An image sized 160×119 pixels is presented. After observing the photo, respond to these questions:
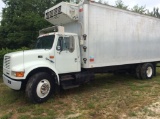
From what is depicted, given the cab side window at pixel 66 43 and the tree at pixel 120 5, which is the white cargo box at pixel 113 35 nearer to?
the cab side window at pixel 66 43

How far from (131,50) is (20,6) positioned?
16137 millimetres

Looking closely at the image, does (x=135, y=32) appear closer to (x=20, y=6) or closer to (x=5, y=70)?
(x=5, y=70)

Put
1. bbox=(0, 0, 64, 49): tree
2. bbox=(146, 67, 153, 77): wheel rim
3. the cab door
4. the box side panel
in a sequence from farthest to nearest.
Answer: bbox=(0, 0, 64, 49): tree → bbox=(146, 67, 153, 77): wheel rim → the box side panel → the cab door

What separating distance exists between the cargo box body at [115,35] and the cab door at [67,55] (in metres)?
0.31

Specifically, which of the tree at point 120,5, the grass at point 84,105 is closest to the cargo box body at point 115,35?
the grass at point 84,105

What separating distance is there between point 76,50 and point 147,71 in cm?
504

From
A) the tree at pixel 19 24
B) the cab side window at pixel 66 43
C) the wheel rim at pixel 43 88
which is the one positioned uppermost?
the tree at pixel 19 24

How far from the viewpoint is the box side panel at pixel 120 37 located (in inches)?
283

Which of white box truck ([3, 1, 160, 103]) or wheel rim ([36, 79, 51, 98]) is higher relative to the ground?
white box truck ([3, 1, 160, 103])

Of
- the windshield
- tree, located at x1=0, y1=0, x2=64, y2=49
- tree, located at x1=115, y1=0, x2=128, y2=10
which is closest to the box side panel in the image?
the windshield

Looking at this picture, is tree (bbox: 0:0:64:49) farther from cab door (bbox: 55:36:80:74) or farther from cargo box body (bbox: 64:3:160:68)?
cab door (bbox: 55:36:80:74)

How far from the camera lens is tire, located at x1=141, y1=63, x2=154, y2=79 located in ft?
31.4

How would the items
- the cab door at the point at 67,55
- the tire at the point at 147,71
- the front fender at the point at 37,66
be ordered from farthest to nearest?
the tire at the point at 147,71
the cab door at the point at 67,55
the front fender at the point at 37,66

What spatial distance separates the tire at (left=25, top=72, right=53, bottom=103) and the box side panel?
1870mm
